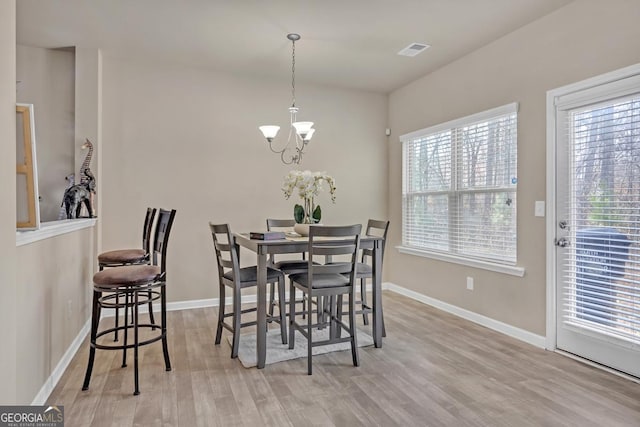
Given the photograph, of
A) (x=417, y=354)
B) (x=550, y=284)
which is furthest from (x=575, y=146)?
(x=417, y=354)

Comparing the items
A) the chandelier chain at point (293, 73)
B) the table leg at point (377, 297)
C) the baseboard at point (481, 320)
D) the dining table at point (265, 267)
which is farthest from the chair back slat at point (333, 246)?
the chandelier chain at point (293, 73)

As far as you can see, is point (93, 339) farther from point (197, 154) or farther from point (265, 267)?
point (197, 154)

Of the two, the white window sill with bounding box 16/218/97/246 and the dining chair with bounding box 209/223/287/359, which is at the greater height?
the white window sill with bounding box 16/218/97/246

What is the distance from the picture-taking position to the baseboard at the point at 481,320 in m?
3.26

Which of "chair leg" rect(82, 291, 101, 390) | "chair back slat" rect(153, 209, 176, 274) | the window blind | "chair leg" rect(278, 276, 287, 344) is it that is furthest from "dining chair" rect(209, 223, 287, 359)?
the window blind

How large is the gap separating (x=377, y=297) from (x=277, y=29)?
251 centimetres

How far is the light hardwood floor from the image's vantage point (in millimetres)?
2135

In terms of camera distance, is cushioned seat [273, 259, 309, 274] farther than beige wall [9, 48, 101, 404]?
Yes

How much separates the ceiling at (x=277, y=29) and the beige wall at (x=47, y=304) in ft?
6.05

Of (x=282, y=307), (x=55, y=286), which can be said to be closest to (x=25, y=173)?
(x=55, y=286)

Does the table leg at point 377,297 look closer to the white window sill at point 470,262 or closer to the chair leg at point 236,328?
the chair leg at point 236,328

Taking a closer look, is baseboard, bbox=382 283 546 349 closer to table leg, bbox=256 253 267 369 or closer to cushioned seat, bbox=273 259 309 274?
cushioned seat, bbox=273 259 309 274

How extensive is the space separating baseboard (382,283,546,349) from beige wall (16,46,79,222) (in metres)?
4.03
